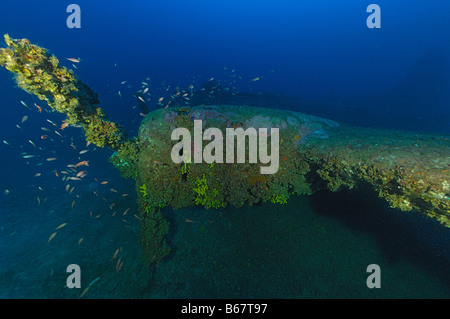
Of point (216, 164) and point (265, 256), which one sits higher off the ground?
point (216, 164)

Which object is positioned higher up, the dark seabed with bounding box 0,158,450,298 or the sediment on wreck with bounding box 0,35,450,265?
the sediment on wreck with bounding box 0,35,450,265

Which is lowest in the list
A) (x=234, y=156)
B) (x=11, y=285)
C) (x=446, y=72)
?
(x=11, y=285)

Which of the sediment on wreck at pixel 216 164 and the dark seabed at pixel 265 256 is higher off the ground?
the sediment on wreck at pixel 216 164

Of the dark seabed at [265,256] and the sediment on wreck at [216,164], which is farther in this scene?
the dark seabed at [265,256]

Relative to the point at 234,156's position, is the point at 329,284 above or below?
below

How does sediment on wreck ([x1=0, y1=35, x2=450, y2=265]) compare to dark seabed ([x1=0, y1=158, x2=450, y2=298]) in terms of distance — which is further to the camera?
dark seabed ([x1=0, y1=158, x2=450, y2=298])

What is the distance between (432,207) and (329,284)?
3.26m

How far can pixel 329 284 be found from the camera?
16.6 feet

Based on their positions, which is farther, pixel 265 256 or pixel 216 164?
pixel 265 256

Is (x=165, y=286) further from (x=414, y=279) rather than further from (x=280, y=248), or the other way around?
(x=414, y=279)
